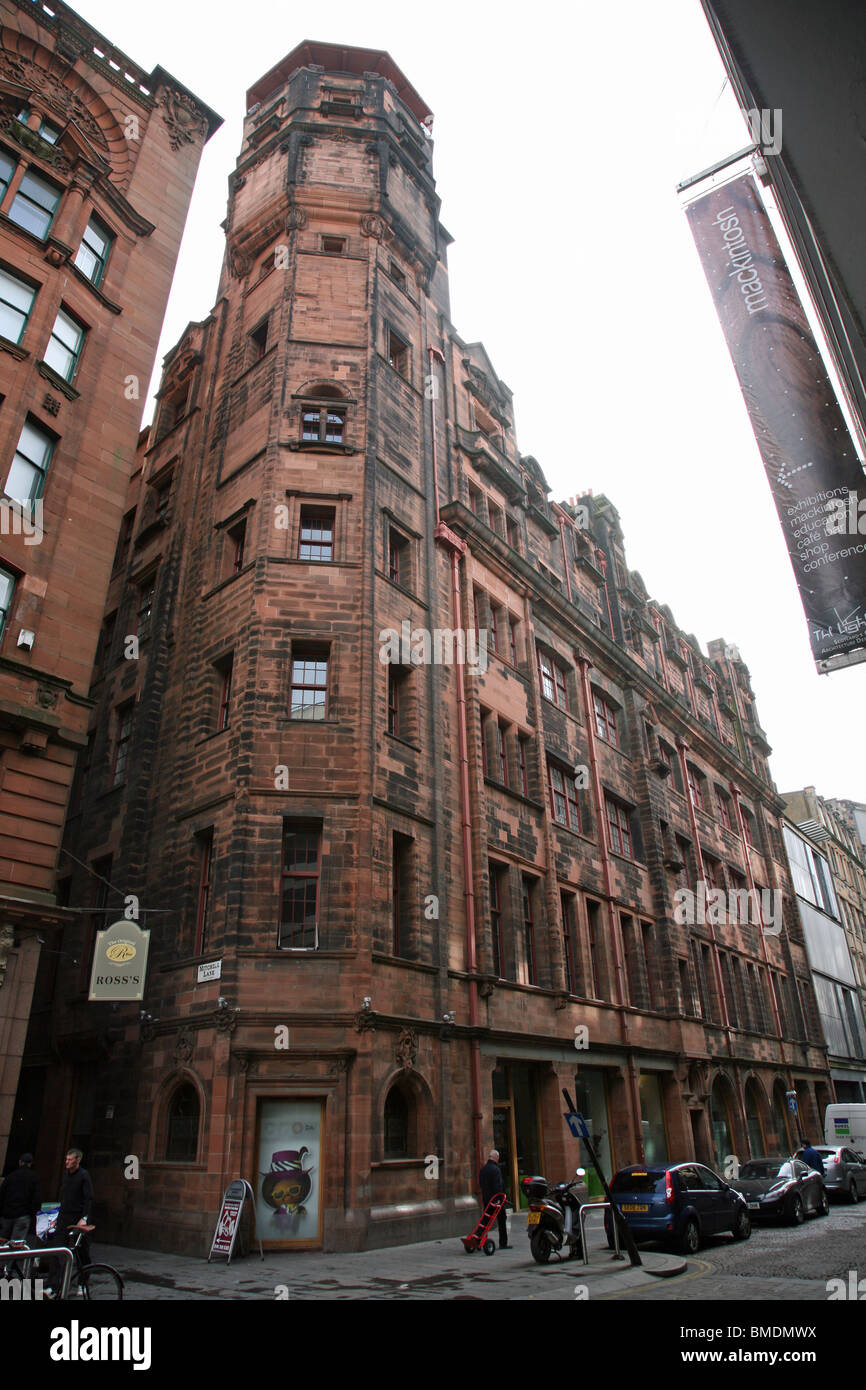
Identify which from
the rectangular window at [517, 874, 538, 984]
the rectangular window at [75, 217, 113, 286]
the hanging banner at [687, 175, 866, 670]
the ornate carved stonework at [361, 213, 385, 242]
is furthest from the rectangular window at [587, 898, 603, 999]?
the rectangular window at [75, 217, 113, 286]

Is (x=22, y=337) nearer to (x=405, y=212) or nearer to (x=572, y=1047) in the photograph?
(x=405, y=212)

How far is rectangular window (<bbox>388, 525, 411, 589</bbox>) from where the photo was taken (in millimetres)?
23188

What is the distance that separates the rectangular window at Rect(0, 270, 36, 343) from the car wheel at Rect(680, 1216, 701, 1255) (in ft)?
70.3

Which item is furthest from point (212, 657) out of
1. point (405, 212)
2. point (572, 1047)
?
point (405, 212)

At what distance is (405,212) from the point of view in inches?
1143

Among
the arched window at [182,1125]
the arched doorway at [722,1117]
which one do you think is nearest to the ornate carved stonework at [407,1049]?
the arched window at [182,1125]

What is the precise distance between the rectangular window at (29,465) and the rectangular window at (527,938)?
15.9m

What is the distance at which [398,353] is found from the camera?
2664cm

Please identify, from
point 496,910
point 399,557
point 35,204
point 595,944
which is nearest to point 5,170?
point 35,204

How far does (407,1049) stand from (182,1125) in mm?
4682

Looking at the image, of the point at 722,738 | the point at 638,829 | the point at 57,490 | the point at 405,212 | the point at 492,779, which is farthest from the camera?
the point at 722,738

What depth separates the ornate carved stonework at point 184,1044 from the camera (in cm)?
1664

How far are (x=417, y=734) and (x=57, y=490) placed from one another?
9.73 m

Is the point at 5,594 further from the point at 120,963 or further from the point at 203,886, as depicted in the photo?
the point at 203,886
